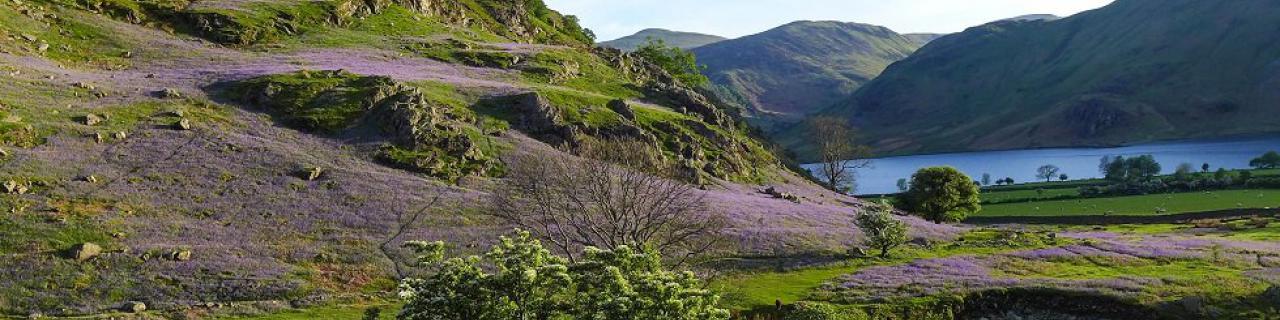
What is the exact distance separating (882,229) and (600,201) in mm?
25577

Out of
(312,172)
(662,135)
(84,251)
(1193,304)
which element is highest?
(662,135)

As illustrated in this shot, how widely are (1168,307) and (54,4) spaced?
399ft

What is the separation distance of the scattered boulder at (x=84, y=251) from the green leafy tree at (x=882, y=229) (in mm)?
55267

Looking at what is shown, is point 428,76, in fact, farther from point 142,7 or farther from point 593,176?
point 593,176

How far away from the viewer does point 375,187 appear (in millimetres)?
62219

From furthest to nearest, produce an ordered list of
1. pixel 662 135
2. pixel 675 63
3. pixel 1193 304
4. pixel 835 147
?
pixel 675 63 → pixel 835 147 → pixel 662 135 → pixel 1193 304

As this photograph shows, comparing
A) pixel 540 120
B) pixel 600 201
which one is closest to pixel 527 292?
pixel 600 201

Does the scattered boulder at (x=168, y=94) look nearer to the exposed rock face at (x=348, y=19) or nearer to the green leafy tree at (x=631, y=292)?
the exposed rock face at (x=348, y=19)

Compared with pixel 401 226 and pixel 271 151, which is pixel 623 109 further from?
pixel 401 226

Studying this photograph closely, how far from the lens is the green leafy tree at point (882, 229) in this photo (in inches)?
2494

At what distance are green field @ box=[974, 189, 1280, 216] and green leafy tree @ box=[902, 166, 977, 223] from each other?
38.8 m

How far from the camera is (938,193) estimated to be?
93.5 meters

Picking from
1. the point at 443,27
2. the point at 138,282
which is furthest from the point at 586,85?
the point at 138,282

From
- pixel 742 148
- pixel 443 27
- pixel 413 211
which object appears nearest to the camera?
pixel 413 211
